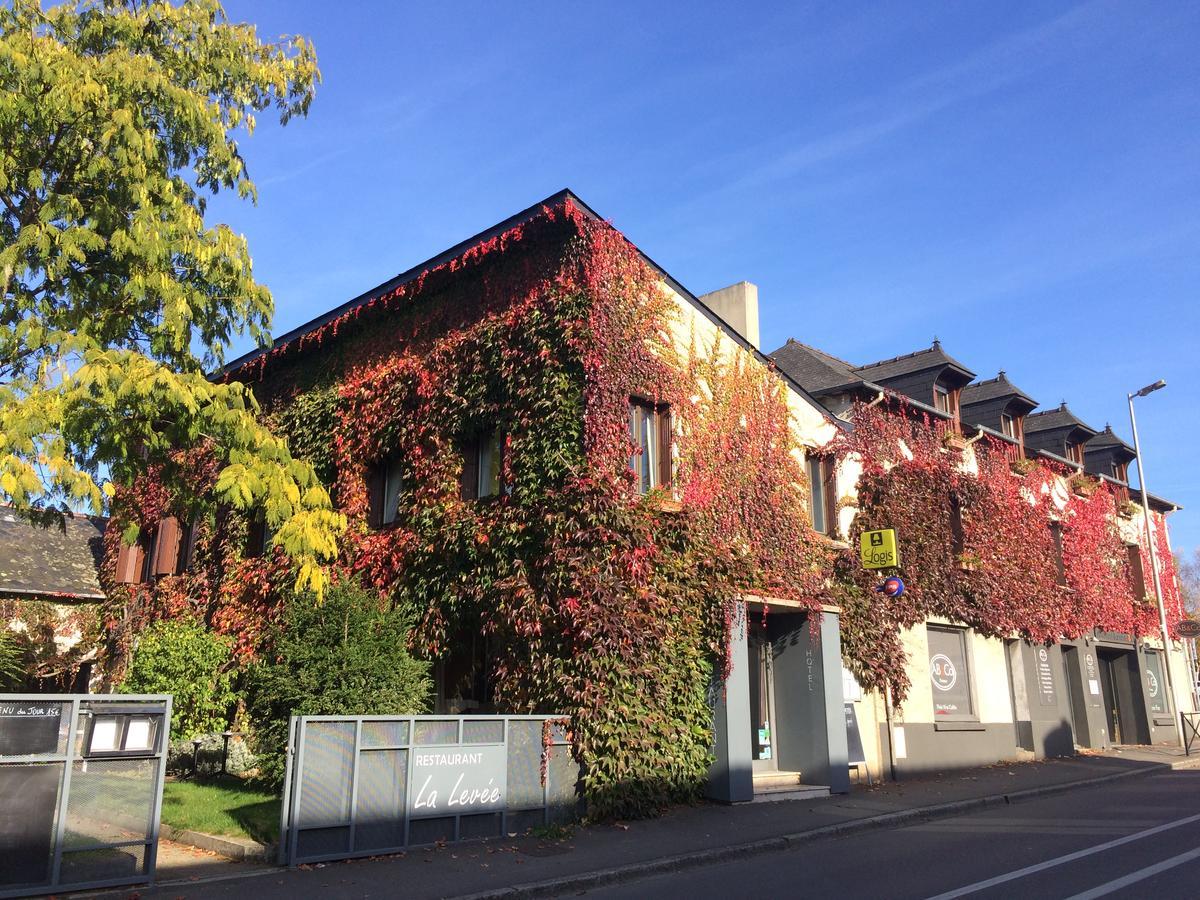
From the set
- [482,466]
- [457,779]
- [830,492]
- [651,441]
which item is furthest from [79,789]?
[830,492]

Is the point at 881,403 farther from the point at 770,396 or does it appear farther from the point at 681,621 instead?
the point at 681,621

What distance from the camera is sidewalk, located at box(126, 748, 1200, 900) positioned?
7.77 m

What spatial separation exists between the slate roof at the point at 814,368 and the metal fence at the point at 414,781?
1008 centimetres

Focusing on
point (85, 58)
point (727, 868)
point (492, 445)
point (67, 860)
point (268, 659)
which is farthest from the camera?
point (268, 659)

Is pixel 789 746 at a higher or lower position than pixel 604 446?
lower

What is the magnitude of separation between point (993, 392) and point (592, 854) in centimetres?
1881

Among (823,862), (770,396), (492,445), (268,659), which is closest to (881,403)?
(770,396)

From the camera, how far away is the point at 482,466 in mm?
14359

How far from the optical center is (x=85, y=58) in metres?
11.4

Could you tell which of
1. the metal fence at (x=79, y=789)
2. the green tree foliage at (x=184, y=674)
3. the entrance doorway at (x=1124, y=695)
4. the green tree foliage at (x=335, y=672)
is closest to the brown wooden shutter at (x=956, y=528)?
the entrance doorway at (x=1124, y=695)

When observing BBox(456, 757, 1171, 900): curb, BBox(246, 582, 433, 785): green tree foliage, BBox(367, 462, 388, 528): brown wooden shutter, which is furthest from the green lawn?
BBox(367, 462, 388, 528): brown wooden shutter

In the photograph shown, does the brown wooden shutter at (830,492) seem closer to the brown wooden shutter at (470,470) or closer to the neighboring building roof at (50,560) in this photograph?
the brown wooden shutter at (470,470)

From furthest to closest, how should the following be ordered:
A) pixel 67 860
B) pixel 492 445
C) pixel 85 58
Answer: pixel 492 445 → pixel 85 58 → pixel 67 860

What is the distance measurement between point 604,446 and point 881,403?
852 centimetres
